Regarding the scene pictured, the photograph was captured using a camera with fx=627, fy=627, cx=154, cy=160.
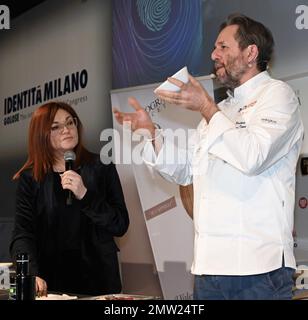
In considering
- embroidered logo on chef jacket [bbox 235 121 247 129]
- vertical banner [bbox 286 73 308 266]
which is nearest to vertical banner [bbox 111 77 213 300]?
vertical banner [bbox 286 73 308 266]

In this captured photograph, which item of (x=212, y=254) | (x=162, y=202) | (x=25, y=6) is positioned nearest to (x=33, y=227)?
(x=162, y=202)

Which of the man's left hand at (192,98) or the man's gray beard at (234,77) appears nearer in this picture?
the man's left hand at (192,98)

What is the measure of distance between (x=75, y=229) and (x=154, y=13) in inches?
47.6

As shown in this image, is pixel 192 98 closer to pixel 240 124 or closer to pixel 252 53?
pixel 240 124

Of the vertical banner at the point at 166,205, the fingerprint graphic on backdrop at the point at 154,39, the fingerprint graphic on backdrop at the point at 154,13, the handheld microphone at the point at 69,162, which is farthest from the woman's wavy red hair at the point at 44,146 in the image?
the fingerprint graphic on backdrop at the point at 154,13

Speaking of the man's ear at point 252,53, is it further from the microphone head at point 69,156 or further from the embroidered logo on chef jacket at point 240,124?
the microphone head at point 69,156

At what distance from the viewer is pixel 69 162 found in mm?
2637

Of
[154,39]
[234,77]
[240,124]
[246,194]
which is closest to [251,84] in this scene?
[234,77]

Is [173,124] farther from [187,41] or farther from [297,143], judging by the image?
[297,143]

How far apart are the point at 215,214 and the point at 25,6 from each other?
6.26 feet

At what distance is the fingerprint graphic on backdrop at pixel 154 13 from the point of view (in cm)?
319

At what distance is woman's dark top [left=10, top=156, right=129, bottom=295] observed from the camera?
8.82 ft

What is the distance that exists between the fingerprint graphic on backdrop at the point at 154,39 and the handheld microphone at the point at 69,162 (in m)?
0.74
